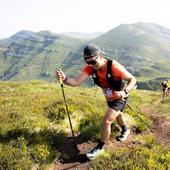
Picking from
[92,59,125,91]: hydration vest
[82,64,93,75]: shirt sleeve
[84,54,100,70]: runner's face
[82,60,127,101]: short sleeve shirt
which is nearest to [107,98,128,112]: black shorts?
[82,60,127,101]: short sleeve shirt

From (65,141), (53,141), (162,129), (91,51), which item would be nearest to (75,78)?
(91,51)

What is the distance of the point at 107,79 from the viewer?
1023 centimetres

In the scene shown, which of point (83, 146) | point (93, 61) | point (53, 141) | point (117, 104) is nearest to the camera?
point (93, 61)

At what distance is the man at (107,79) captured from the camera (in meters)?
9.84

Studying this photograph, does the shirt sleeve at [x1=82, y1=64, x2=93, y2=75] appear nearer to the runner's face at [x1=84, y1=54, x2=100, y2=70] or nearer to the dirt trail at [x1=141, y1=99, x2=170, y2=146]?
the runner's face at [x1=84, y1=54, x2=100, y2=70]

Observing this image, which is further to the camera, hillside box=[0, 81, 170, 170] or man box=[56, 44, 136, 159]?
man box=[56, 44, 136, 159]

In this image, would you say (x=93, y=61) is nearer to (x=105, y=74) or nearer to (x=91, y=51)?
(x=91, y=51)

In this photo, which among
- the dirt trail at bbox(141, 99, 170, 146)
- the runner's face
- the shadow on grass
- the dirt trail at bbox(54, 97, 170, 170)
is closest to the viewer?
the runner's face

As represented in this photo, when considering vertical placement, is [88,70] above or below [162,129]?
above

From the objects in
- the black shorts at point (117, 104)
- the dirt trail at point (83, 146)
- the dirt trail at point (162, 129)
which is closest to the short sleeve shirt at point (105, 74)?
the black shorts at point (117, 104)

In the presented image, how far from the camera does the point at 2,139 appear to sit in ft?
35.4

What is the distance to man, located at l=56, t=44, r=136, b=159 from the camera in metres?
9.84

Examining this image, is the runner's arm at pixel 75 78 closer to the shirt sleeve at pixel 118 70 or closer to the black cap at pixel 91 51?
the black cap at pixel 91 51

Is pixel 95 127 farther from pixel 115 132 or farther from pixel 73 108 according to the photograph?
pixel 73 108
